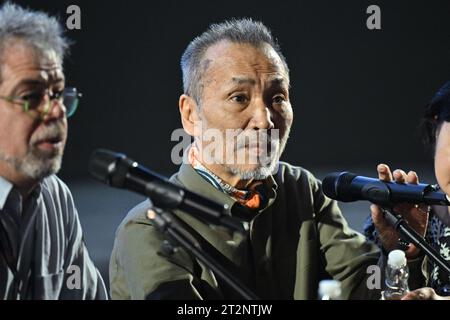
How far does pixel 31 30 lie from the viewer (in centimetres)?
176

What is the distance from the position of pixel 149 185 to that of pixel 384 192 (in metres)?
0.63

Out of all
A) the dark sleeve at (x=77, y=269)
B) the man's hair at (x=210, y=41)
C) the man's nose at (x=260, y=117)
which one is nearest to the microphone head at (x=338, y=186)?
the man's nose at (x=260, y=117)

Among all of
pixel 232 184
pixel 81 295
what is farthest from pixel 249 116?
pixel 81 295

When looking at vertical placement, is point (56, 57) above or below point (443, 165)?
above

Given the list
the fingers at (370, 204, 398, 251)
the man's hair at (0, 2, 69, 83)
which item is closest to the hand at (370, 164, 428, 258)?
the fingers at (370, 204, 398, 251)

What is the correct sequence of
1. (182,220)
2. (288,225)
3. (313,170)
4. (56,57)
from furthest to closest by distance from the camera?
1. (313,170)
2. (288,225)
3. (182,220)
4. (56,57)

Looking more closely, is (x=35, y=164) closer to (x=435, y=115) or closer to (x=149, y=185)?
(x=149, y=185)

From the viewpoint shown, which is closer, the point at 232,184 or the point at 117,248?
the point at 117,248

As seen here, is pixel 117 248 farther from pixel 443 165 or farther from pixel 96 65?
pixel 443 165

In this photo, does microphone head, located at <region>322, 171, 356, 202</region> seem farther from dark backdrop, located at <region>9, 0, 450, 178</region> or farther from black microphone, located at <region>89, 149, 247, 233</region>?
black microphone, located at <region>89, 149, 247, 233</region>

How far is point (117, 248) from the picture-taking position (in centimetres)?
Answer: 190

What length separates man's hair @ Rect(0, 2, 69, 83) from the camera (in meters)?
1.73

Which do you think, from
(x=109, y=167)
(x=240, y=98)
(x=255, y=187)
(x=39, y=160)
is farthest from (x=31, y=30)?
(x=255, y=187)

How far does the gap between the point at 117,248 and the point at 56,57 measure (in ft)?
1.53
